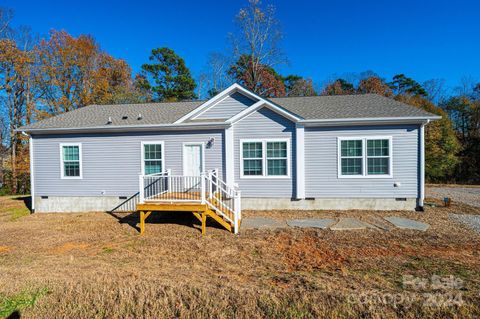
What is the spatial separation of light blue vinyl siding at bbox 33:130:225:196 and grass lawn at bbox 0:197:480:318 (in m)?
2.77

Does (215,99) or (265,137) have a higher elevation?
(215,99)

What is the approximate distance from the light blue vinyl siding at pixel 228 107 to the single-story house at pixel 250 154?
4 centimetres

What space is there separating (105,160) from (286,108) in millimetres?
8448

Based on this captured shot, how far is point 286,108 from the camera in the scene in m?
11.4

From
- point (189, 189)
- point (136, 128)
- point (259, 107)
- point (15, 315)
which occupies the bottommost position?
point (15, 315)

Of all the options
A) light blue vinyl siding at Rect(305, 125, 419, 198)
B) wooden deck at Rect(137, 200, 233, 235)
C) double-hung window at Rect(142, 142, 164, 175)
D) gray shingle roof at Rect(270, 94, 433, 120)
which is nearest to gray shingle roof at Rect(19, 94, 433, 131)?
gray shingle roof at Rect(270, 94, 433, 120)

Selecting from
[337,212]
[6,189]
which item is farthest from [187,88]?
[337,212]

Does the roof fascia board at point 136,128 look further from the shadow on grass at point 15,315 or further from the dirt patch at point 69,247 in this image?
the shadow on grass at point 15,315

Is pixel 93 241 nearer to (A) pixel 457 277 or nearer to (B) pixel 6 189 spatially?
(A) pixel 457 277

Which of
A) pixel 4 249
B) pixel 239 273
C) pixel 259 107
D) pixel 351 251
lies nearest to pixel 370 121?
pixel 259 107

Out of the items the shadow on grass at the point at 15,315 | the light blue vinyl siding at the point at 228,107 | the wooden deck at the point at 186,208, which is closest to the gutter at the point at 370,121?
the light blue vinyl siding at the point at 228,107

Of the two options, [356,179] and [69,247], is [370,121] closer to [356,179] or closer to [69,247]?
[356,179]

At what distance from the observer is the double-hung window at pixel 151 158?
10.5m

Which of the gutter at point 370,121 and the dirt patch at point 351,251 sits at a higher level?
the gutter at point 370,121
